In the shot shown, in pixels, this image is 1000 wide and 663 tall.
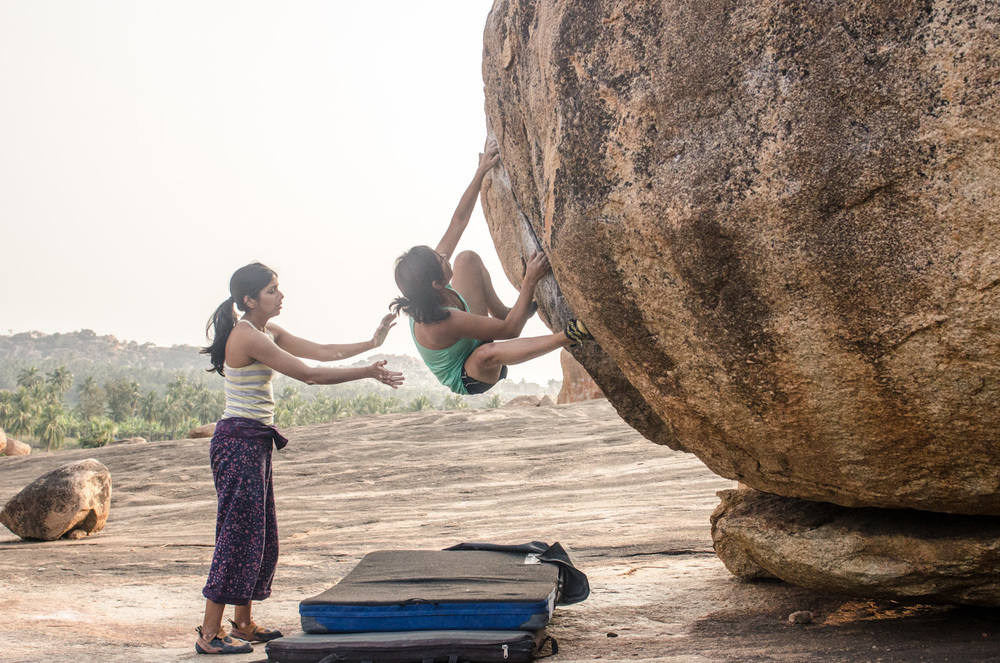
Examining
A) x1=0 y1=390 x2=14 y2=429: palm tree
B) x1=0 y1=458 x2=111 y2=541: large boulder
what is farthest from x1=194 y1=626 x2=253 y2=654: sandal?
x1=0 y1=390 x2=14 y2=429: palm tree

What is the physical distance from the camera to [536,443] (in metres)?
12.8

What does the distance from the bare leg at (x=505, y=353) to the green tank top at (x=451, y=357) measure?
5cm

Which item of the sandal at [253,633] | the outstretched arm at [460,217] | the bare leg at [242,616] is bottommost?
the sandal at [253,633]

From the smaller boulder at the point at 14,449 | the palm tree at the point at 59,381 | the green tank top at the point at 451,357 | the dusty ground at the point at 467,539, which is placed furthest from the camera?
the palm tree at the point at 59,381

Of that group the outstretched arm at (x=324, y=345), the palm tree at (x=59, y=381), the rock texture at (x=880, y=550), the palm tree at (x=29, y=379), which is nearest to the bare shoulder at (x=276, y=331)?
the outstretched arm at (x=324, y=345)

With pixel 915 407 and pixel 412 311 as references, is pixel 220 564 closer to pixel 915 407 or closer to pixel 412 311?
pixel 412 311

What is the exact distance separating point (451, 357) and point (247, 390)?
101cm

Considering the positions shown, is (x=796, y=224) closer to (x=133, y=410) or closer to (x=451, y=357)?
(x=451, y=357)

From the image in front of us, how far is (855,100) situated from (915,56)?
0.17 metres

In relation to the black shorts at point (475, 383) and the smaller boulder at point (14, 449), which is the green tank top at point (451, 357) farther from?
the smaller boulder at point (14, 449)

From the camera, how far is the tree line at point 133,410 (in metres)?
37.3

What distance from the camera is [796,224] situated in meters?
2.22

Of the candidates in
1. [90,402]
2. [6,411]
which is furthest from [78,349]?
[6,411]

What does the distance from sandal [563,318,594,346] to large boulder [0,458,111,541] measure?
6909 mm
